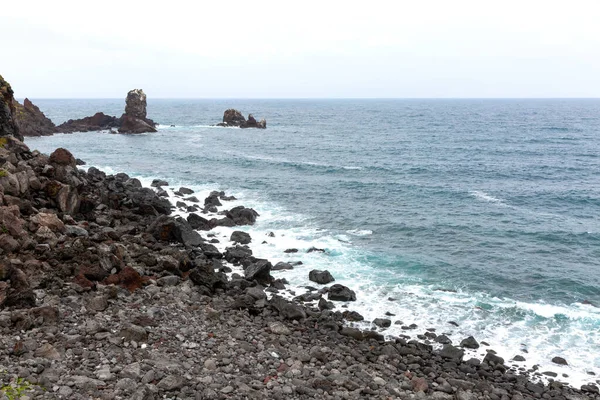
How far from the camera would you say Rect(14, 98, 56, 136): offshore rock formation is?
90625mm

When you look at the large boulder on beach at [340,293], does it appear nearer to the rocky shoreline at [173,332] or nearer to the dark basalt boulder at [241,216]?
the rocky shoreline at [173,332]

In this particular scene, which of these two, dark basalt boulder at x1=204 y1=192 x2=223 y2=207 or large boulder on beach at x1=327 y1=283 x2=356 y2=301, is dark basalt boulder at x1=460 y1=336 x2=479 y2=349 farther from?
dark basalt boulder at x1=204 y1=192 x2=223 y2=207

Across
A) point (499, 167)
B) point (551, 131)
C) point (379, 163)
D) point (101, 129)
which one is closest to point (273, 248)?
point (379, 163)

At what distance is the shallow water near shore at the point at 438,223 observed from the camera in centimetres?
2389

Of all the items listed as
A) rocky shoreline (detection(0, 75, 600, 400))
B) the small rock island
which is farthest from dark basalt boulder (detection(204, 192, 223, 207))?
the small rock island

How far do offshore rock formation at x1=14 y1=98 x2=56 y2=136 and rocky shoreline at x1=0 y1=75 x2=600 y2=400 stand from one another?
6976 cm

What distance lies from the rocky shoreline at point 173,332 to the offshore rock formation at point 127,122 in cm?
7649

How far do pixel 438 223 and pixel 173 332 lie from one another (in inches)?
1063

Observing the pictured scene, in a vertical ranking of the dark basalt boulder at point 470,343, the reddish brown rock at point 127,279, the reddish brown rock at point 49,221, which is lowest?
the dark basalt boulder at point 470,343

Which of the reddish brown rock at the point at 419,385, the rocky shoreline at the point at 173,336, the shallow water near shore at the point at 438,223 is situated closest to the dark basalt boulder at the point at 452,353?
the rocky shoreline at the point at 173,336

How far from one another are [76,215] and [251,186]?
24.3m

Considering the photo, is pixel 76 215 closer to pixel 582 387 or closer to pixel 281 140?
pixel 582 387

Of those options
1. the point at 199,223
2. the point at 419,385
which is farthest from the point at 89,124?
the point at 419,385

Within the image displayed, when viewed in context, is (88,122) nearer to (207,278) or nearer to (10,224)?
(10,224)
